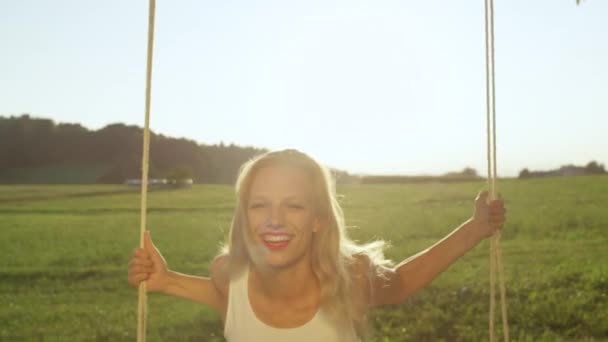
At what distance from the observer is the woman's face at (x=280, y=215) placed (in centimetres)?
184

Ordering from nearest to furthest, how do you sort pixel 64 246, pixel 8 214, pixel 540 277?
pixel 540 277 < pixel 64 246 < pixel 8 214

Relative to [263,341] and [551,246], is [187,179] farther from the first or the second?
[263,341]

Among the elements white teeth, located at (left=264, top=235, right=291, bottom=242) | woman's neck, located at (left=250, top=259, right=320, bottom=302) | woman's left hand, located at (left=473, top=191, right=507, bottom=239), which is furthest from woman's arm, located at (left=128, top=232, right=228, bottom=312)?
woman's left hand, located at (left=473, top=191, right=507, bottom=239)

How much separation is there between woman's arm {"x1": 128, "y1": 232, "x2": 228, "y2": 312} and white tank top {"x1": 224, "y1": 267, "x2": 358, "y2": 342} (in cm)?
5

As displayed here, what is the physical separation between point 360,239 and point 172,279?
6234 mm

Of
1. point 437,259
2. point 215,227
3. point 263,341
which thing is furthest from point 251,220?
point 215,227

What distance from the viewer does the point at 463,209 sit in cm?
969

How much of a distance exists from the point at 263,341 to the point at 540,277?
4642 mm

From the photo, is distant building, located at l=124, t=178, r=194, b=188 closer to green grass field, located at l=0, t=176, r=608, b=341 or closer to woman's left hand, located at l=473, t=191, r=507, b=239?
green grass field, located at l=0, t=176, r=608, b=341

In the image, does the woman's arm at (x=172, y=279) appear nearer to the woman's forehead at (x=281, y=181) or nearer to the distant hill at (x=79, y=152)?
the woman's forehead at (x=281, y=181)

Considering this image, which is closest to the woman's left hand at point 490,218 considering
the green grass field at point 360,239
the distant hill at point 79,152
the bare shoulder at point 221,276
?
the green grass field at point 360,239

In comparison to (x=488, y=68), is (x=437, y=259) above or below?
below

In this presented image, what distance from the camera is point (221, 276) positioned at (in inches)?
78.5

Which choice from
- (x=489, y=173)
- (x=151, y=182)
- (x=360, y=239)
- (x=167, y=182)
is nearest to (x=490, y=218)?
(x=489, y=173)
